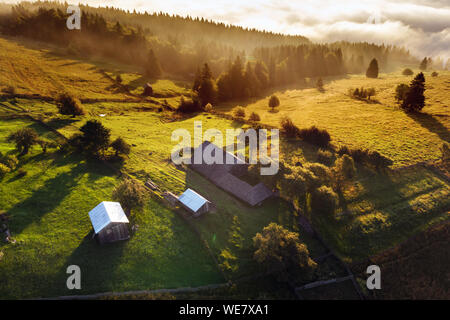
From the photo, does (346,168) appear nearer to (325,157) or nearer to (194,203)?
(325,157)

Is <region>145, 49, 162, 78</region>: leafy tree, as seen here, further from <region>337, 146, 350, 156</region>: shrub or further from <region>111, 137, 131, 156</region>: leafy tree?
<region>337, 146, 350, 156</region>: shrub

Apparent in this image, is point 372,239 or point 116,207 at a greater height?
point 116,207

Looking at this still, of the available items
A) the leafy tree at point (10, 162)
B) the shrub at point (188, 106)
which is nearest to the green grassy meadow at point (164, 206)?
the leafy tree at point (10, 162)

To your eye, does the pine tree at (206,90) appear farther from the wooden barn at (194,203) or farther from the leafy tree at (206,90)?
the wooden barn at (194,203)

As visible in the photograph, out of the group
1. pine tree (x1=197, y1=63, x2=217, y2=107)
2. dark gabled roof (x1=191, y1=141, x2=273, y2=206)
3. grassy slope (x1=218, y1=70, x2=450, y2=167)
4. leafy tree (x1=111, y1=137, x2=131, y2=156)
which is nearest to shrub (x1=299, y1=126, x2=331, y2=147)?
grassy slope (x1=218, y1=70, x2=450, y2=167)

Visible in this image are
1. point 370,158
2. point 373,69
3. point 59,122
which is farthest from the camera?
point 373,69

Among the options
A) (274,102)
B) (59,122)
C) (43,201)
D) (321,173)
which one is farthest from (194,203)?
(274,102)

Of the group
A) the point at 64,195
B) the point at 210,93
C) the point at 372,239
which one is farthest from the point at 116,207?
the point at 210,93
